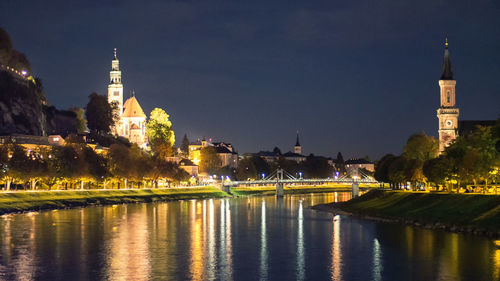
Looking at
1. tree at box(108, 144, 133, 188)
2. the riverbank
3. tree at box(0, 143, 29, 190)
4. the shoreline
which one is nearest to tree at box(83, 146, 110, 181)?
the shoreline

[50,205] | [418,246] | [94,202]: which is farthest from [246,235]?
[94,202]

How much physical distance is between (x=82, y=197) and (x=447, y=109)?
7991 cm

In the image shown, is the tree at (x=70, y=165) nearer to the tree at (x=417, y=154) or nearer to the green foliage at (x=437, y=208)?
the green foliage at (x=437, y=208)

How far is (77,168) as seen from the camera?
4966 inches

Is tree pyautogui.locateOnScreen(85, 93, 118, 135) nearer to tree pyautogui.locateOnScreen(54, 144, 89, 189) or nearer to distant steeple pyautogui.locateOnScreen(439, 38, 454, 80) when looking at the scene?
tree pyautogui.locateOnScreen(54, 144, 89, 189)

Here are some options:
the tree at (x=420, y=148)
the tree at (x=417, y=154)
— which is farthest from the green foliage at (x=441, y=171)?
the tree at (x=420, y=148)

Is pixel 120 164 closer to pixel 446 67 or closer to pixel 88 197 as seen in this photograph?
pixel 88 197

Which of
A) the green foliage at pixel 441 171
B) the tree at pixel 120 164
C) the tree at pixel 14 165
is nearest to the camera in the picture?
the green foliage at pixel 441 171

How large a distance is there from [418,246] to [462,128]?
10077 centimetres

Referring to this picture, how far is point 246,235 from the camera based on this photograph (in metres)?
72.8

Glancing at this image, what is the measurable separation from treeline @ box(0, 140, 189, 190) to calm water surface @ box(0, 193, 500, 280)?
26.4 meters

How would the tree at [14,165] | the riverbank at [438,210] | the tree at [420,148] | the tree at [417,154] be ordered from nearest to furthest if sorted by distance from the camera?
the riverbank at [438,210], the tree at [14,165], the tree at [417,154], the tree at [420,148]

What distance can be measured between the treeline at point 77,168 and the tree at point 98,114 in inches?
1226

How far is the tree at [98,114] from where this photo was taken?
19562 centimetres
